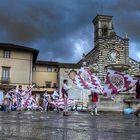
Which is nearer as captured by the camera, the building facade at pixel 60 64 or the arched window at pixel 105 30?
the building facade at pixel 60 64

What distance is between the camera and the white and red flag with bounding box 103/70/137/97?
16672 millimetres

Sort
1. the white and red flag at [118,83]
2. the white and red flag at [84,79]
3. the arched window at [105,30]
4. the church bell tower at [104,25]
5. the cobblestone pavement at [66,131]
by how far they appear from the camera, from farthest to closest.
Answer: the arched window at [105,30]
the church bell tower at [104,25]
the white and red flag at [84,79]
the white and red flag at [118,83]
the cobblestone pavement at [66,131]

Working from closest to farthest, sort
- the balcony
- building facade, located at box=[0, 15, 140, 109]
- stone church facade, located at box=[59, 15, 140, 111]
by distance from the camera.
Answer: the balcony, building facade, located at box=[0, 15, 140, 109], stone church facade, located at box=[59, 15, 140, 111]

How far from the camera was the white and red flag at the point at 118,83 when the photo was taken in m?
16.7

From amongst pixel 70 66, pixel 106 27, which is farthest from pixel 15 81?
pixel 106 27

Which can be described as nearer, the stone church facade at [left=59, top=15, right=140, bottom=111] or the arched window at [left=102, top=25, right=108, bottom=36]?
the stone church facade at [left=59, top=15, right=140, bottom=111]

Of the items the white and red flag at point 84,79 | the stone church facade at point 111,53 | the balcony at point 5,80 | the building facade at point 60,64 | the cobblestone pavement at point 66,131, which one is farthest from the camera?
the stone church facade at point 111,53

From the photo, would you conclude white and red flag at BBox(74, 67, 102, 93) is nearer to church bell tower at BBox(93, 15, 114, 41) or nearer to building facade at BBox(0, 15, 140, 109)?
building facade at BBox(0, 15, 140, 109)

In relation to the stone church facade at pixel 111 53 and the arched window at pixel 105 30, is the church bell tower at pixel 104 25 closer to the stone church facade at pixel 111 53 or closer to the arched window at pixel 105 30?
the arched window at pixel 105 30

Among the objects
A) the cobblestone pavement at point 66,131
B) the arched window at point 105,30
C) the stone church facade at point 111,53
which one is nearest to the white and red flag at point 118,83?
the cobblestone pavement at point 66,131

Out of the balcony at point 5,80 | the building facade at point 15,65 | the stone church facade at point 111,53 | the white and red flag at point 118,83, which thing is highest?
the stone church facade at point 111,53

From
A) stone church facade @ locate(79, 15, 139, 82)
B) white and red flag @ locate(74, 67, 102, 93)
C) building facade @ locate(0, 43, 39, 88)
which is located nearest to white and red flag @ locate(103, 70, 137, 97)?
white and red flag @ locate(74, 67, 102, 93)

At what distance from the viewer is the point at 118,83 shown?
17031mm

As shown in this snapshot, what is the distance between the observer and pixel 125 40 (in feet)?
248
